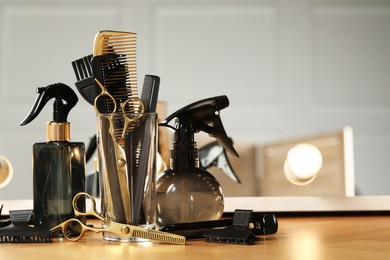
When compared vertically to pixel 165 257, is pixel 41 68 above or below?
above

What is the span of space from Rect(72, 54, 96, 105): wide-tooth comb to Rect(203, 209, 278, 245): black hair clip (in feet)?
0.47

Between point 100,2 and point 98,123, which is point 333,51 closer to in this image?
point 100,2

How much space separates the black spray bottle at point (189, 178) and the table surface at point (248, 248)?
0.11ft

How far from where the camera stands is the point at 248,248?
0.51m

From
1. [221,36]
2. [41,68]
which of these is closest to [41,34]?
[41,68]

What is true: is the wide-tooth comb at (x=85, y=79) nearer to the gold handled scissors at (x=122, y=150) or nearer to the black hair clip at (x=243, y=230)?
the gold handled scissors at (x=122, y=150)

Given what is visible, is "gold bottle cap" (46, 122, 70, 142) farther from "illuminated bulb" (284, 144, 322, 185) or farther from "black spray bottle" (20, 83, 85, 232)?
"illuminated bulb" (284, 144, 322, 185)

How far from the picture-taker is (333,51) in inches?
82.1

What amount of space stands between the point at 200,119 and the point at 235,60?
1.50m

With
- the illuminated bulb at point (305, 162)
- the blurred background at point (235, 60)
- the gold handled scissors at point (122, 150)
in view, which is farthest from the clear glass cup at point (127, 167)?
the blurred background at point (235, 60)

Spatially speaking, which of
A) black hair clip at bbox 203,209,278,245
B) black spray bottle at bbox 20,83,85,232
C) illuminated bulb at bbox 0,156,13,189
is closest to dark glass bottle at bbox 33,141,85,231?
black spray bottle at bbox 20,83,85,232

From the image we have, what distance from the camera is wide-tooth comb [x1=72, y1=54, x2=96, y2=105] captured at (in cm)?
56

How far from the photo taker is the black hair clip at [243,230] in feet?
1.75

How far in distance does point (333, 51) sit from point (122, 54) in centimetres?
161
